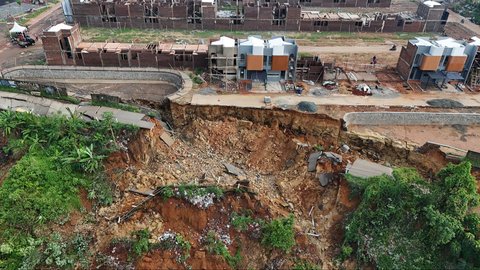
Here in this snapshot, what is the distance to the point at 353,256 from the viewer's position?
21234mm

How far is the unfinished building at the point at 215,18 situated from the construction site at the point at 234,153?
6.69 metres

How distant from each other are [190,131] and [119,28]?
84.7 feet

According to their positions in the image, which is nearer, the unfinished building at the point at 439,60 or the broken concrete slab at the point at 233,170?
the broken concrete slab at the point at 233,170

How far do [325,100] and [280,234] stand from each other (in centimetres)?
1462

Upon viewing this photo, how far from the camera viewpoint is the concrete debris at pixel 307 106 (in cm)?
3003

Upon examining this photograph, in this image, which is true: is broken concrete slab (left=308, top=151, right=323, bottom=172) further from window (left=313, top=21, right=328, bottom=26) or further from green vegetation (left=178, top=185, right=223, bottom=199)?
window (left=313, top=21, right=328, bottom=26)

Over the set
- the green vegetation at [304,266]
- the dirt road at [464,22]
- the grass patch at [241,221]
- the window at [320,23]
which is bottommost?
the green vegetation at [304,266]

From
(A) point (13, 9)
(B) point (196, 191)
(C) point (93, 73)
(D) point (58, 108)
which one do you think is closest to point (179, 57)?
(C) point (93, 73)

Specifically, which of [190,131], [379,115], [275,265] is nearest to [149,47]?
[190,131]

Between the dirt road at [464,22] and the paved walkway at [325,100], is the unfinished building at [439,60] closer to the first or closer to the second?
the paved walkway at [325,100]

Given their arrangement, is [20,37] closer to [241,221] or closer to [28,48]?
[28,48]

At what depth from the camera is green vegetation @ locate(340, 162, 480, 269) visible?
1928cm

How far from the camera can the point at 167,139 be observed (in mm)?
28219

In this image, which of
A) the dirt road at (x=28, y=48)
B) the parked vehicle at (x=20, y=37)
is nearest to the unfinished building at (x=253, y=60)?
the dirt road at (x=28, y=48)
